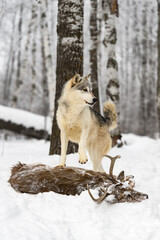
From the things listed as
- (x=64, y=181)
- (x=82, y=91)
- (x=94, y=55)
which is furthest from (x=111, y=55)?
(x=64, y=181)

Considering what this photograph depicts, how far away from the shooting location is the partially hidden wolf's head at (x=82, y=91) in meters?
3.94

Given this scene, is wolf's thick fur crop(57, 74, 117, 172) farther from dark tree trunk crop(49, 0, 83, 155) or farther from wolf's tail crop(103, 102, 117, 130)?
dark tree trunk crop(49, 0, 83, 155)

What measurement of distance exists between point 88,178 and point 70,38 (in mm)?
3517

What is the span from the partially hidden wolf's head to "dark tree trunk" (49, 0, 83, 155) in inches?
63.2

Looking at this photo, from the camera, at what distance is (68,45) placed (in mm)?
5812

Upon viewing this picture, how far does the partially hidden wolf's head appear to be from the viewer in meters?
3.94

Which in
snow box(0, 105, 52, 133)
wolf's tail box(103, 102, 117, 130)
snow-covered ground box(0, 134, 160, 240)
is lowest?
snow box(0, 105, 52, 133)

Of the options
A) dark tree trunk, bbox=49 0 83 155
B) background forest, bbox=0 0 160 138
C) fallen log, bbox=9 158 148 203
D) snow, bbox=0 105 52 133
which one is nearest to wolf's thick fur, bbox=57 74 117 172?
fallen log, bbox=9 158 148 203

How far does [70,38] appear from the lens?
5820mm

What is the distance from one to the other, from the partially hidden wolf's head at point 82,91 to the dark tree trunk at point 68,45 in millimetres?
1606

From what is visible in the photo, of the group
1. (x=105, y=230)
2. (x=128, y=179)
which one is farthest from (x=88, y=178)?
(x=105, y=230)

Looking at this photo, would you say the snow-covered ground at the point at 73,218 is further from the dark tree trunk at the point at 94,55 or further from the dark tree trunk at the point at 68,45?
the dark tree trunk at the point at 94,55

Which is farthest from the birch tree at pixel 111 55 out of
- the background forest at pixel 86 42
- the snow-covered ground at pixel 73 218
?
the snow-covered ground at pixel 73 218

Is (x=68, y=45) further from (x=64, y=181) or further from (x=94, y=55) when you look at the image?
(x=94, y=55)
